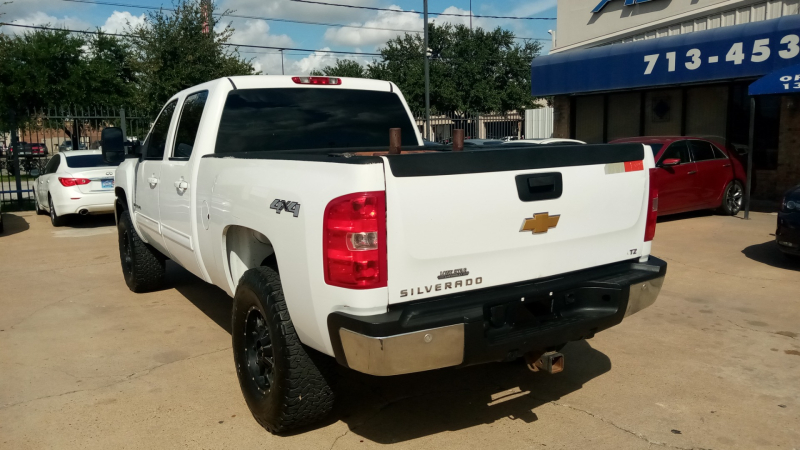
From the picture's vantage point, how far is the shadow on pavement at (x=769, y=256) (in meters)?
7.91

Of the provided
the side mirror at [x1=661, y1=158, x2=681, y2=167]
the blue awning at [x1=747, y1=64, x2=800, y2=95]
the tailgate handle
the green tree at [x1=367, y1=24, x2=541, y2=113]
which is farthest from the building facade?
the green tree at [x1=367, y1=24, x2=541, y2=113]

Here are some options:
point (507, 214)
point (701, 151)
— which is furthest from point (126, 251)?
point (701, 151)

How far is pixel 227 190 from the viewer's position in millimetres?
3975

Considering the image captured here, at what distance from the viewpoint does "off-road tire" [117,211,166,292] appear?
22.1ft

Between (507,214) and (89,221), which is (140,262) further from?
(89,221)

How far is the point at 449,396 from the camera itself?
4.23 meters

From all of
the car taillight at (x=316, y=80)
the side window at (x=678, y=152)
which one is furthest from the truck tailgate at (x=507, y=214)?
the side window at (x=678, y=152)

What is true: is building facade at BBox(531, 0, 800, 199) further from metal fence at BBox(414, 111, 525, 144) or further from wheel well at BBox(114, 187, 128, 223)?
wheel well at BBox(114, 187, 128, 223)

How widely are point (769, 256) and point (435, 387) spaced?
20.0 ft

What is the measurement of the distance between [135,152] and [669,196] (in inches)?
331

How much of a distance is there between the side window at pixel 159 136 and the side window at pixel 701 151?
9120 mm

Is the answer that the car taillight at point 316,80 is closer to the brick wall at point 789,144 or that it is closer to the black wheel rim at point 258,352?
the black wheel rim at point 258,352

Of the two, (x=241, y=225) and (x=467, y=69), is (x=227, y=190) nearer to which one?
(x=241, y=225)

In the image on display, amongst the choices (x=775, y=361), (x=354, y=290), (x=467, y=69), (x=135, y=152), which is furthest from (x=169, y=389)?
(x=467, y=69)
